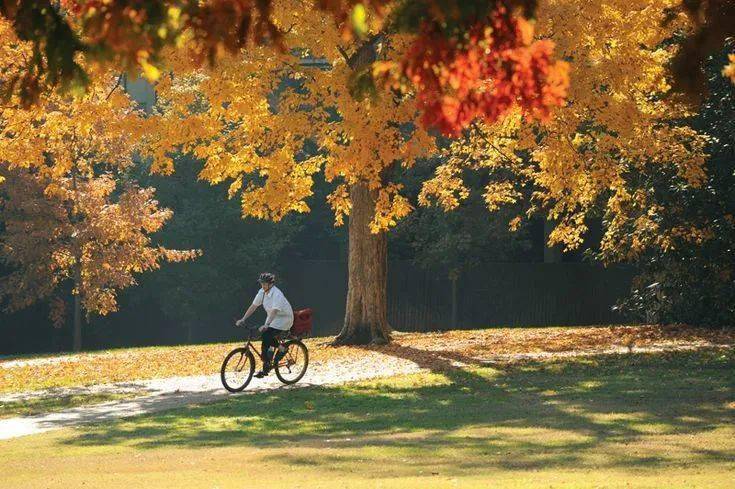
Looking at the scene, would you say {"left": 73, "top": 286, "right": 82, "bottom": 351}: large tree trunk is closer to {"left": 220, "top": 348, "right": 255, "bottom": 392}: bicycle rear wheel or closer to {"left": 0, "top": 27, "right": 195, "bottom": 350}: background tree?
{"left": 0, "top": 27, "right": 195, "bottom": 350}: background tree

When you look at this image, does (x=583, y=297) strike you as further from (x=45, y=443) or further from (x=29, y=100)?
(x=29, y=100)

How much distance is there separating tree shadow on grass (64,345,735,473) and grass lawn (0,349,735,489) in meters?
0.02

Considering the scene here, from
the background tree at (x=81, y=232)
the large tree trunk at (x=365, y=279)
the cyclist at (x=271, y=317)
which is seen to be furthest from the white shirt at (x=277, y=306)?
the background tree at (x=81, y=232)

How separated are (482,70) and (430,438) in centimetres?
820

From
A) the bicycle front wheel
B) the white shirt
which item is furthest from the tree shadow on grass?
the white shirt

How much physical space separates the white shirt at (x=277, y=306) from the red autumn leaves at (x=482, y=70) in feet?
40.4

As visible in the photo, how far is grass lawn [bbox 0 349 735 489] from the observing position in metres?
11.1

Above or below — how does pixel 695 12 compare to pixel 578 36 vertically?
below

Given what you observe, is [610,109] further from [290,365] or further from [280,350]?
[280,350]

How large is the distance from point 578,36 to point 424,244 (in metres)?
18.2

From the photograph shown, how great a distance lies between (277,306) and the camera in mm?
18391

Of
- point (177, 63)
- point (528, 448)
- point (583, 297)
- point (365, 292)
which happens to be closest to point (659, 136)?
point (365, 292)

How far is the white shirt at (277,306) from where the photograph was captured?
1833 centimetres

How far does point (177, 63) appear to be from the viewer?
21.2 meters
